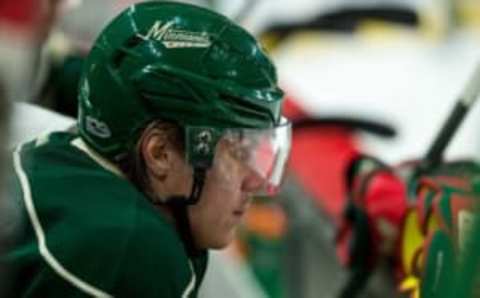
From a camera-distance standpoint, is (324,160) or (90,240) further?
(324,160)

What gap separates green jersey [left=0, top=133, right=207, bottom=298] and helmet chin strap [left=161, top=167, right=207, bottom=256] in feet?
0.13

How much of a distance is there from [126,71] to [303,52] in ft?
8.94

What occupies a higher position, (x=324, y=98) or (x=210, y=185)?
(x=210, y=185)

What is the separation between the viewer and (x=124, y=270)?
42.4 inches

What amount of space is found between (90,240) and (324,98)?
9.28ft

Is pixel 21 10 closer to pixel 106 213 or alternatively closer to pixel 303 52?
pixel 106 213

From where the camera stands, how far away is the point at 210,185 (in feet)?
3.93

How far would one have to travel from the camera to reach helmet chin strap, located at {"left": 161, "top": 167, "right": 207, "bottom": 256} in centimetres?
119

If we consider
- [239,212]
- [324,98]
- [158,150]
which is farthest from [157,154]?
[324,98]

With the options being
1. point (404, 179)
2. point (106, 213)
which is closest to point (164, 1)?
point (106, 213)

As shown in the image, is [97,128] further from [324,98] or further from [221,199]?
[324,98]

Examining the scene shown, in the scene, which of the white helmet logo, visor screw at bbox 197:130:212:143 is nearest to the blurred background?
the white helmet logo

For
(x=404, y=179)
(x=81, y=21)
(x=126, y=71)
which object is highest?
(x=126, y=71)

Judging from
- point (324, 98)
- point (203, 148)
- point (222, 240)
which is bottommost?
point (324, 98)
